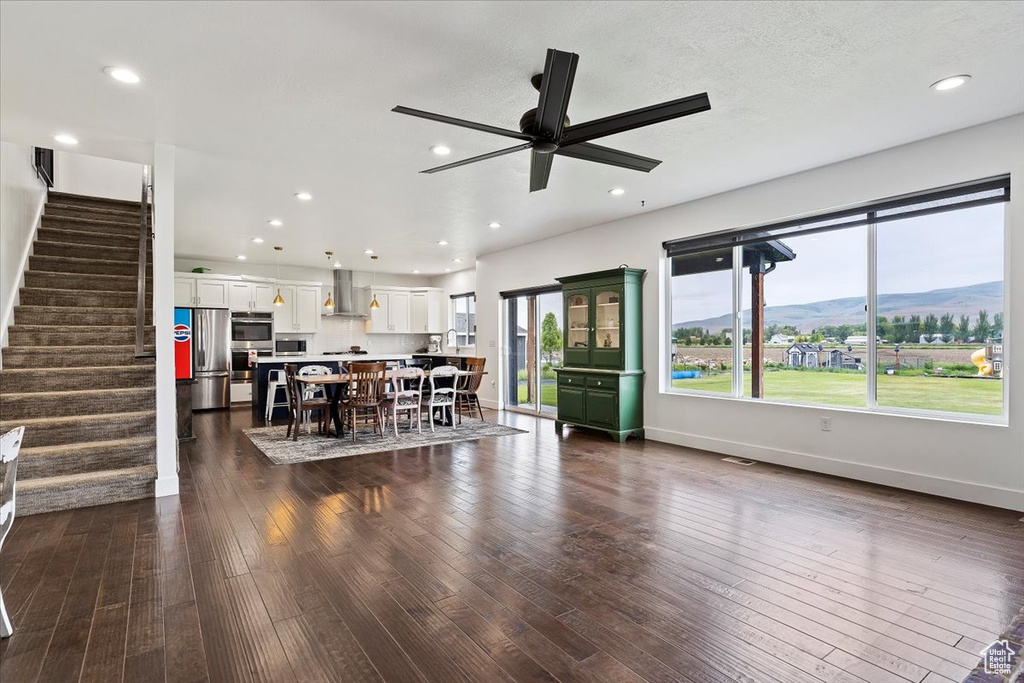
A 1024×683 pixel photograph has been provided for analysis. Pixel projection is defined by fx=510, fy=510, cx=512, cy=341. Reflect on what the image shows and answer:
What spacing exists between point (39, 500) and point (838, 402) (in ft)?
21.3

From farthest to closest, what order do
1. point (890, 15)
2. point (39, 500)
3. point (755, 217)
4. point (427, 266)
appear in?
1. point (427, 266)
2. point (755, 217)
3. point (39, 500)
4. point (890, 15)

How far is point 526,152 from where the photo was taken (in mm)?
4172

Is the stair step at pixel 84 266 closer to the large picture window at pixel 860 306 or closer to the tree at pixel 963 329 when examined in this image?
the large picture window at pixel 860 306

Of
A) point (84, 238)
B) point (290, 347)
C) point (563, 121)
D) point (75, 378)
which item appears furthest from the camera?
point (290, 347)

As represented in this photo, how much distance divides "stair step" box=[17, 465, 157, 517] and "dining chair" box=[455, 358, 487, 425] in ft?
12.9

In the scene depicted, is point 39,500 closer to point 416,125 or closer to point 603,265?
point 416,125

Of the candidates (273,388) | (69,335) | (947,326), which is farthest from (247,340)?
(947,326)

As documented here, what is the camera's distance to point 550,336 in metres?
8.41

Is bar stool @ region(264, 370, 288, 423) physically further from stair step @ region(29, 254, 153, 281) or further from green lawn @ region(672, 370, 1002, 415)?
green lawn @ region(672, 370, 1002, 415)

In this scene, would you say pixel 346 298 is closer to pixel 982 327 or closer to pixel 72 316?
pixel 72 316

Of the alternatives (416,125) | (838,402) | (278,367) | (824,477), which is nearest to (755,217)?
(838,402)

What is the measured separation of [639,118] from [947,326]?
3273mm

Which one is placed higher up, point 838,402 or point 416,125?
point 416,125

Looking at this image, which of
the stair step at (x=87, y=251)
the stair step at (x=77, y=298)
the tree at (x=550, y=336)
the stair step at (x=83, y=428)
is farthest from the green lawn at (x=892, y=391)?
the stair step at (x=87, y=251)
